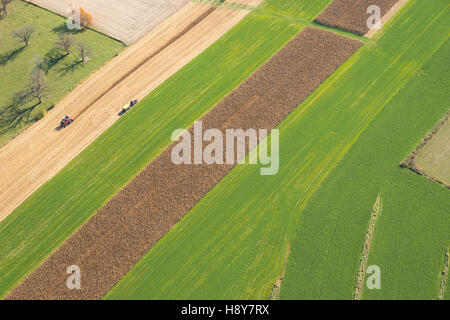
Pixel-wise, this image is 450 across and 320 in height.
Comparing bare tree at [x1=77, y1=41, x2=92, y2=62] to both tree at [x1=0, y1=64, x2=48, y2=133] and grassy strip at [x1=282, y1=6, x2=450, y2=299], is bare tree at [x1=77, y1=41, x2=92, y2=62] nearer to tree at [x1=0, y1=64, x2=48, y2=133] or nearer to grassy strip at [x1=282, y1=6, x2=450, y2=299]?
tree at [x1=0, y1=64, x2=48, y2=133]

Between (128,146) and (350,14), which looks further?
(350,14)

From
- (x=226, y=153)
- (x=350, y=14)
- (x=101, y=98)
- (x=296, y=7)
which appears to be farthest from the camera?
(x=296, y=7)

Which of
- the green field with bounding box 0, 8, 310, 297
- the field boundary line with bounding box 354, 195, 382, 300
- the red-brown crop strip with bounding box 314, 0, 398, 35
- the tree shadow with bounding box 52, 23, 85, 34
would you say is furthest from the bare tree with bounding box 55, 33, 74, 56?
the field boundary line with bounding box 354, 195, 382, 300

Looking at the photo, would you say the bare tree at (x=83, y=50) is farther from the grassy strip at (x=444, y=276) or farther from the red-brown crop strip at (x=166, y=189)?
the grassy strip at (x=444, y=276)

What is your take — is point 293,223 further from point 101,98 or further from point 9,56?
point 9,56

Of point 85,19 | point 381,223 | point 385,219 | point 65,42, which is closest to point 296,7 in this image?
point 85,19
